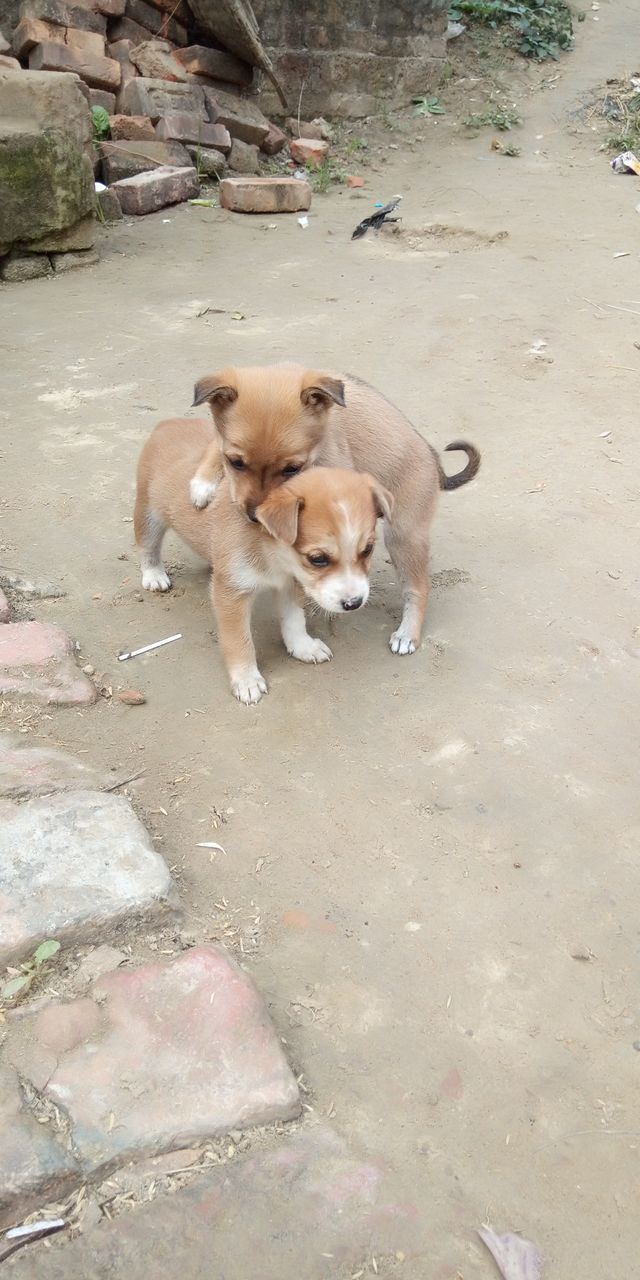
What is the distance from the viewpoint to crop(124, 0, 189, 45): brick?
39.3 ft

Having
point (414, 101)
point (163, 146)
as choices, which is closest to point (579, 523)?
point (163, 146)

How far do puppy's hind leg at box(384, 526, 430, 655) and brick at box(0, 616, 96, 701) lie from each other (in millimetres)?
1350

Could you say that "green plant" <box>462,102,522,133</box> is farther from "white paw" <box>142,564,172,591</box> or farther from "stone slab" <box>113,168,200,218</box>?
"white paw" <box>142,564,172,591</box>

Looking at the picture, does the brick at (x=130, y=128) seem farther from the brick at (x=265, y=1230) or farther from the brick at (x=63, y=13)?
the brick at (x=265, y=1230)

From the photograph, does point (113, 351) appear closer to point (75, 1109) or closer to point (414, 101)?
point (75, 1109)

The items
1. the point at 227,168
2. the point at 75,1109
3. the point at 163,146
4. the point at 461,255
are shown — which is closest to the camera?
the point at 75,1109

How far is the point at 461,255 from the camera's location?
31.1 feet

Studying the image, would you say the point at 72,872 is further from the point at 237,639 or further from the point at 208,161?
the point at 208,161

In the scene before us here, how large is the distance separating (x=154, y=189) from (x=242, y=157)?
185 centimetres

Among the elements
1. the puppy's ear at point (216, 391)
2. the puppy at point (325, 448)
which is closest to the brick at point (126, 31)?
the puppy at point (325, 448)

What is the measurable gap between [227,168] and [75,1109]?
38.5ft

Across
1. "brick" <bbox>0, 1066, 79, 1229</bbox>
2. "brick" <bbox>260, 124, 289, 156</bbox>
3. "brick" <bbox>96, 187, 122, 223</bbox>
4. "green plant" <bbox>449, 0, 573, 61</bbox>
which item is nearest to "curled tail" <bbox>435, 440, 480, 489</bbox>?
"brick" <bbox>0, 1066, 79, 1229</bbox>

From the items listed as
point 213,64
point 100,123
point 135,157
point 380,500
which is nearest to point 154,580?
point 380,500

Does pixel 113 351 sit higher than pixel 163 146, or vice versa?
pixel 163 146
